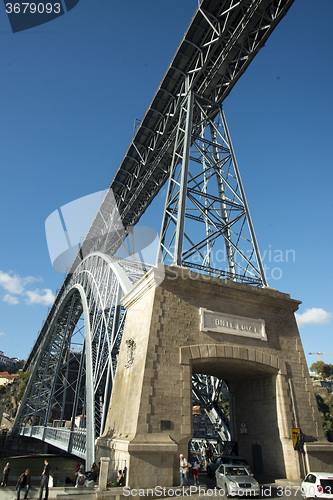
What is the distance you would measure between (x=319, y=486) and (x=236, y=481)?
251cm

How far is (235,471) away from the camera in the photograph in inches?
454

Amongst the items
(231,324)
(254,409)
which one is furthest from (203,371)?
(231,324)

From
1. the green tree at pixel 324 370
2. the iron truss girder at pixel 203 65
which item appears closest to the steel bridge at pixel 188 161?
the iron truss girder at pixel 203 65

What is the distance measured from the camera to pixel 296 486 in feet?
37.9

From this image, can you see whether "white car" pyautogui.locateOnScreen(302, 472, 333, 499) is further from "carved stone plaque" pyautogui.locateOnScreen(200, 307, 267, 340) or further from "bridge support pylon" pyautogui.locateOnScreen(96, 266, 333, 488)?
"carved stone plaque" pyautogui.locateOnScreen(200, 307, 267, 340)

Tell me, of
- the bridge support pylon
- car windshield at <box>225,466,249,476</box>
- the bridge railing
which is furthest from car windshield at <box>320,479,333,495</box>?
the bridge railing

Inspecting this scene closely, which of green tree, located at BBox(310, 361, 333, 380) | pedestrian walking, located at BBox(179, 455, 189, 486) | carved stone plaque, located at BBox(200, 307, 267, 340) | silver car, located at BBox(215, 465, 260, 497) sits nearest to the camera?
silver car, located at BBox(215, 465, 260, 497)

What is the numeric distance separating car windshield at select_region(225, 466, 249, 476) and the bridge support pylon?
1.69 metres

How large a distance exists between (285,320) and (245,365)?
318 cm

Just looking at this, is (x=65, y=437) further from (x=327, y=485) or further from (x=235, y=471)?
(x=327, y=485)

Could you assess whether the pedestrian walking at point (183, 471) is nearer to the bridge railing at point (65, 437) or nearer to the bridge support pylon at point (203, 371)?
the bridge support pylon at point (203, 371)

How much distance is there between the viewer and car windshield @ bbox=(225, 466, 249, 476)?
11.4 meters

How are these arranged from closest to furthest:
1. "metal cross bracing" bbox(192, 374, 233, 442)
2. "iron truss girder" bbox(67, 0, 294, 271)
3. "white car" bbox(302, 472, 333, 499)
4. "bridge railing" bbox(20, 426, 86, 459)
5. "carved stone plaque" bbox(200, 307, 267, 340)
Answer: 1. "white car" bbox(302, 472, 333, 499)
2. "carved stone plaque" bbox(200, 307, 267, 340)
3. "iron truss girder" bbox(67, 0, 294, 271)
4. "metal cross bracing" bbox(192, 374, 233, 442)
5. "bridge railing" bbox(20, 426, 86, 459)

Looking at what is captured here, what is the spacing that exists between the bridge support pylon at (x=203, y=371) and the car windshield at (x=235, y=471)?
5.54 feet
